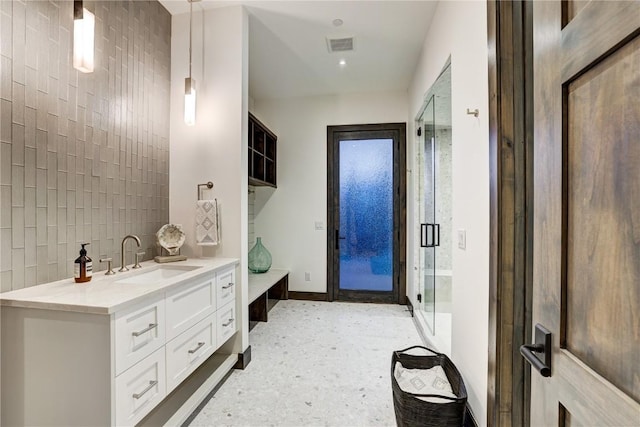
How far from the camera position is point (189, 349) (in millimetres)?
1868

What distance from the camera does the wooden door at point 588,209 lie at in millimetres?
537

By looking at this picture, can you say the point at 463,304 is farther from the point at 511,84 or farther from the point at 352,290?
the point at 352,290

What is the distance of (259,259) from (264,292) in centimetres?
85

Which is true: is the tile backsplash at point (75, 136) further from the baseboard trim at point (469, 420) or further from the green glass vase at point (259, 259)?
the baseboard trim at point (469, 420)

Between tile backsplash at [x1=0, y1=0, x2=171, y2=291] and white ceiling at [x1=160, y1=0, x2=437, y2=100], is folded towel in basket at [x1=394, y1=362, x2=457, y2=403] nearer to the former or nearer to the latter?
tile backsplash at [x1=0, y1=0, x2=171, y2=291]

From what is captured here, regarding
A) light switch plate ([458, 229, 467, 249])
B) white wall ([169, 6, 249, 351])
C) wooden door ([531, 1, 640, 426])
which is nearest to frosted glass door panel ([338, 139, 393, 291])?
white wall ([169, 6, 249, 351])

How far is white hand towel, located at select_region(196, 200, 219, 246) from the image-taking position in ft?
8.14

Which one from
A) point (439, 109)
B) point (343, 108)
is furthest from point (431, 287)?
point (343, 108)

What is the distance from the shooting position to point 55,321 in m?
1.35

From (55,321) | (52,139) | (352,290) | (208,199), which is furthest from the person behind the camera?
(352,290)

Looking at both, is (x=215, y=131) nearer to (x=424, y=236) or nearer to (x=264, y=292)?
(x=264, y=292)

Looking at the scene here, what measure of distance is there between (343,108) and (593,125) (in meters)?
3.93

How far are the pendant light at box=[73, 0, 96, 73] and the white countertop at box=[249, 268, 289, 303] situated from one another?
7.08 feet

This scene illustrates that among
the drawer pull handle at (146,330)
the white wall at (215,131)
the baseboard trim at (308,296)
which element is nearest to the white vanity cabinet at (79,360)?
the drawer pull handle at (146,330)
